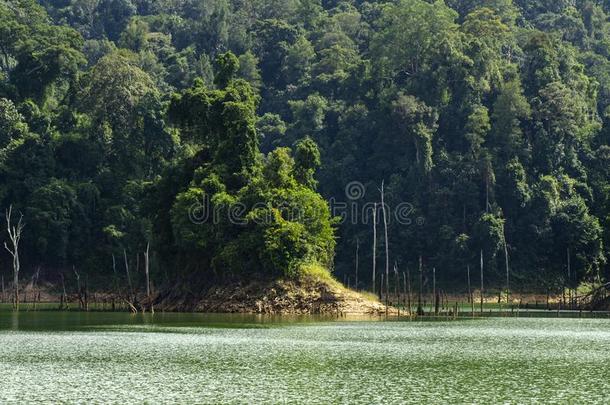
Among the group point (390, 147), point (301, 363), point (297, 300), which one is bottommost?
point (301, 363)

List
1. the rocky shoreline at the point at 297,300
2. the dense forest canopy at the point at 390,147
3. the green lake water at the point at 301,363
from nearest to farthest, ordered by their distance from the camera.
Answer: the green lake water at the point at 301,363, the rocky shoreline at the point at 297,300, the dense forest canopy at the point at 390,147

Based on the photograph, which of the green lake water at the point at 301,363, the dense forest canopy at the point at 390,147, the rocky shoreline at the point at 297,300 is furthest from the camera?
the dense forest canopy at the point at 390,147

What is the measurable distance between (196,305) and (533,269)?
38.8 metres

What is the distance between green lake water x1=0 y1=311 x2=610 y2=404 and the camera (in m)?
31.3

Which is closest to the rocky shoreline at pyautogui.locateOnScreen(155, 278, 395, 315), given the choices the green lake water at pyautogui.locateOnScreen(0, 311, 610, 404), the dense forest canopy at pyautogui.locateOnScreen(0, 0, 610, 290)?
the dense forest canopy at pyautogui.locateOnScreen(0, 0, 610, 290)

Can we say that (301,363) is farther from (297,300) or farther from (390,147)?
(390,147)

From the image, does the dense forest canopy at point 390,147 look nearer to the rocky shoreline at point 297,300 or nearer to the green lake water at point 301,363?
the rocky shoreline at point 297,300

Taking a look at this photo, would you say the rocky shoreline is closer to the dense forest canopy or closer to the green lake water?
the dense forest canopy

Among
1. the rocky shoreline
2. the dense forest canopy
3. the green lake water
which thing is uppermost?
the dense forest canopy

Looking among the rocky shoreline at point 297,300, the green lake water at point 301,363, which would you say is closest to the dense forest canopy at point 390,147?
the rocky shoreline at point 297,300

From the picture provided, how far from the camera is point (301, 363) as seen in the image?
38688 millimetres

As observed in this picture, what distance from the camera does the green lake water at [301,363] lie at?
103 ft

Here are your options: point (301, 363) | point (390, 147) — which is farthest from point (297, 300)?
point (390, 147)

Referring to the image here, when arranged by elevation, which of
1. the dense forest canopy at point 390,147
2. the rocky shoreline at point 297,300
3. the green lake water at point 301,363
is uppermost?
the dense forest canopy at point 390,147
